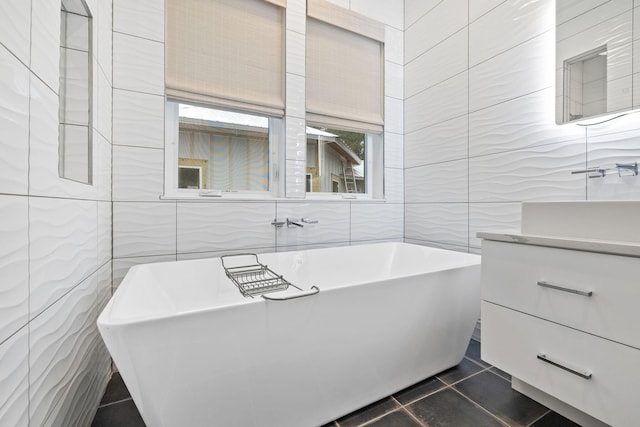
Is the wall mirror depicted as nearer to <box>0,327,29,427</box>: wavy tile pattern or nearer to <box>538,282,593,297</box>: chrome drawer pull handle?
<box>538,282,593,297</box>: chrome drawer pull handle

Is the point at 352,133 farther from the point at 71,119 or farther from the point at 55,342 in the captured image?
the point at 55,342

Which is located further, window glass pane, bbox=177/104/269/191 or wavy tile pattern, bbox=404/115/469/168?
wavy tile pattern, bbox=404/115/469/168

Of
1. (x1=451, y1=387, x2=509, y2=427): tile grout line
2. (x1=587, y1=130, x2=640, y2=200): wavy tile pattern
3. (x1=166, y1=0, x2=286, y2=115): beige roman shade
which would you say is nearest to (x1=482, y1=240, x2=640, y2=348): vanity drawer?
(x1=451, y1=387, x2=509, y2=427): tile grout line

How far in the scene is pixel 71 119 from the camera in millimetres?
1141

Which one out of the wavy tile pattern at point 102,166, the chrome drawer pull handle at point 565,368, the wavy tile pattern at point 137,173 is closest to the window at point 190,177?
the wavy tile pattern at point 137,173

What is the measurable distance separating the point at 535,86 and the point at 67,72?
2334 millimetres

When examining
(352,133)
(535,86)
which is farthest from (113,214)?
(535,86)

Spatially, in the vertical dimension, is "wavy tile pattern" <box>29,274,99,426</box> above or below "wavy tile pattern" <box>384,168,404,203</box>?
below

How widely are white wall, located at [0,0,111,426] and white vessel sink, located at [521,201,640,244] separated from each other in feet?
5.64

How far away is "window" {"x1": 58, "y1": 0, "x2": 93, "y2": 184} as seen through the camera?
1076 mm

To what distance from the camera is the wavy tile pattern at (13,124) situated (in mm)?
666

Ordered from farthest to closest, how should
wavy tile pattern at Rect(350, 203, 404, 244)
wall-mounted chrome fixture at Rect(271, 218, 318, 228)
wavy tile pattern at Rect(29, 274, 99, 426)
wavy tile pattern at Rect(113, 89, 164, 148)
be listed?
wavy tile pattern at Rect(350, 203, 404, 244)
wall-mounted chrome fixture at Rect(271, 218, 318, 228)
wavy tile pattern at Rect(113, 89, 164, 148)
wavy tile pattern at Rect(29, 274, 99, 426)

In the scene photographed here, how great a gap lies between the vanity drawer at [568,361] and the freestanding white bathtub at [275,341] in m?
0.27

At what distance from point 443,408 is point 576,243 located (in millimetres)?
928
